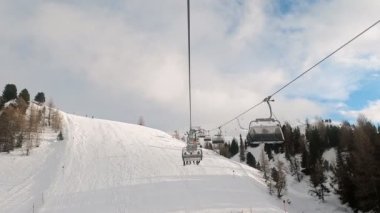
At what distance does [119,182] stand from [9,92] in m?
78.0

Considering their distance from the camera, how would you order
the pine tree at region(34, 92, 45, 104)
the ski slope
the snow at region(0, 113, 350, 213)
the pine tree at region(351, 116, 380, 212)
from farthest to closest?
the pine tree at region(34, 92, 45, 104), the snow at region(0, 113, 350, 213), the ski slope, the pine tree at region(351, 116, 380, 212)

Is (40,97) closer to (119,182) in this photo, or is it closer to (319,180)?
(119,182)

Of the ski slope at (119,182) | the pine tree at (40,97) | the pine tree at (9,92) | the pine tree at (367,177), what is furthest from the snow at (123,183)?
the pine tree at (40,97)

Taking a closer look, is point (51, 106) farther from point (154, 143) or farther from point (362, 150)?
point (362, 150)

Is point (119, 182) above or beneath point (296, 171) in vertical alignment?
beneath

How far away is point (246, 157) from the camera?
158125 mm

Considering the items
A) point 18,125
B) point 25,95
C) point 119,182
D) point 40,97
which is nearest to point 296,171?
point 119,182

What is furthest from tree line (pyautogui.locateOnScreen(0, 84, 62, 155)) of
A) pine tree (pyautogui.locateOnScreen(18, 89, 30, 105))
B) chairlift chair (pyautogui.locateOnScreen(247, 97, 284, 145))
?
chairlift chair (pyautogui.locateOnScreen(247, 97, 284, 145))

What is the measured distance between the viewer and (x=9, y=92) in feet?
419

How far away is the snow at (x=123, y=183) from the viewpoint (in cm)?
5316

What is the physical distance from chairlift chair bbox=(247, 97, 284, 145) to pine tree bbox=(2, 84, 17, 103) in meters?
120

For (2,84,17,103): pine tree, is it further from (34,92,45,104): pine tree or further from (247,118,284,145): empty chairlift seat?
(247,118,284,145): empty chairlift seat

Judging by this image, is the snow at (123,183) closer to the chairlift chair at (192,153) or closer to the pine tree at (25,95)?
the chairlift chair at (192,153)

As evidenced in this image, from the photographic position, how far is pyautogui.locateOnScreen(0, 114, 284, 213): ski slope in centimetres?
5303
